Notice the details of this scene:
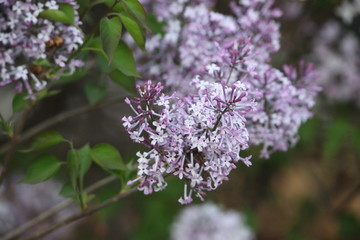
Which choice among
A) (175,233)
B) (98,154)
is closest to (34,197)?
(175,233)

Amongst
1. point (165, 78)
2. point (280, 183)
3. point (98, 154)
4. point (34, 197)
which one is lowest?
point (34, 197)

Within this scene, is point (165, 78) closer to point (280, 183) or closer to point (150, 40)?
point (150, 40)

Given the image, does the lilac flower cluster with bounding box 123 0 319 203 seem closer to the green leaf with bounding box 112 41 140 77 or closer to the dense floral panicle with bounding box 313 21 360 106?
the green leaf with bounding box 112 41 140 77

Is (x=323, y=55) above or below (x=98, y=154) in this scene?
above

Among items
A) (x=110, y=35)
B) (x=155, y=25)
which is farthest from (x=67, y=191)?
(x=155, y=25)

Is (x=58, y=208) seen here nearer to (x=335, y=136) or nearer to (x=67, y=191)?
(x=67, y=191)

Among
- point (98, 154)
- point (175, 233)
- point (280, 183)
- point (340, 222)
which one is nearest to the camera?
point (98, 154)
